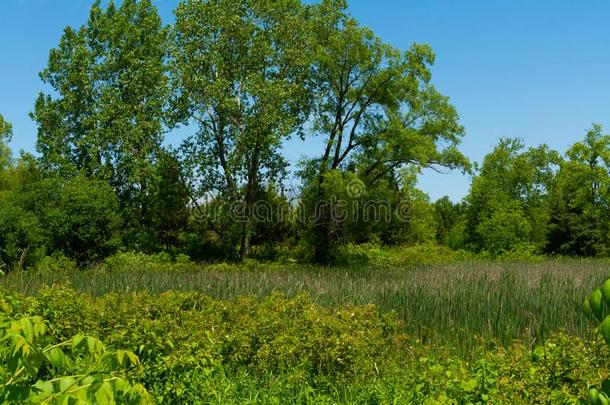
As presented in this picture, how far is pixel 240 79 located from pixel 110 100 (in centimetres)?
527

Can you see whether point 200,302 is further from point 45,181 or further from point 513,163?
point 513,163

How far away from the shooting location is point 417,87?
A: 23312 mm

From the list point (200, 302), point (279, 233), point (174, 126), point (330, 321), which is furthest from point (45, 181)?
point (330, 321)

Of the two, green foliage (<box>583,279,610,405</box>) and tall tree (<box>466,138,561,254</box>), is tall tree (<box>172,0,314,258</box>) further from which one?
green foliage (<box>583,279,610,405</box>)

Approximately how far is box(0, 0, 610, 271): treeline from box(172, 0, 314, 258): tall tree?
6cm

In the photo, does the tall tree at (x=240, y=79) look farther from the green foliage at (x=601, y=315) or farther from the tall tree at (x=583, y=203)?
the green foliage at (x=601, y=315)

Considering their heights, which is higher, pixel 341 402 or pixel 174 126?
pixel 174 126

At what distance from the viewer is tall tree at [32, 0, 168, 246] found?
Answer: 23.9 m

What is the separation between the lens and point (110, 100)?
2433 cm

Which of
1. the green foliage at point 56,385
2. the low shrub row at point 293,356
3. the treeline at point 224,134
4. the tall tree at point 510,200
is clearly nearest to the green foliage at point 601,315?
the green foliage at point 56,385

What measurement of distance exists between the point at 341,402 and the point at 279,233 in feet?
67.5

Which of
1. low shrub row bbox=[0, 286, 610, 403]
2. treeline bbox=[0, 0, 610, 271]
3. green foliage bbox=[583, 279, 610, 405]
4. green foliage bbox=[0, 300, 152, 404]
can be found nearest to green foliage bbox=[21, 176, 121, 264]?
treeline bbox=[0, 0, 610, 271]

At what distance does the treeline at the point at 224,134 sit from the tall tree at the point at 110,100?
59 millimetres

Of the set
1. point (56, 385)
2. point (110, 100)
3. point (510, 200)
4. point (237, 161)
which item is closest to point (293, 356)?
point (56, 385)
